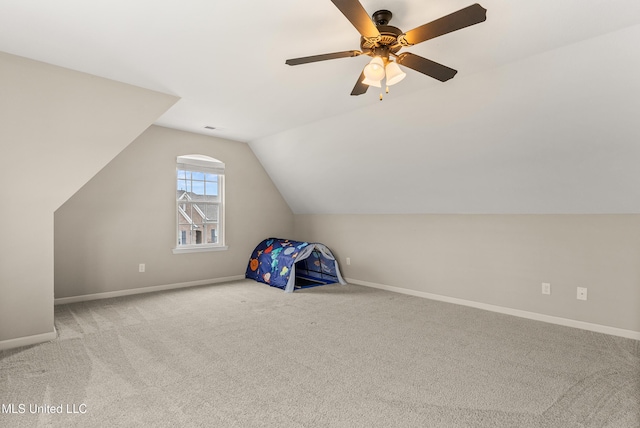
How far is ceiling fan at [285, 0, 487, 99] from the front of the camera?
1714mm

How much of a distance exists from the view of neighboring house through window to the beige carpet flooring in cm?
163

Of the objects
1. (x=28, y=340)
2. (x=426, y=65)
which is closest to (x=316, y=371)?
(x=426, y=65)

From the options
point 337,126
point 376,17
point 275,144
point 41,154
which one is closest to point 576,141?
point 376,17

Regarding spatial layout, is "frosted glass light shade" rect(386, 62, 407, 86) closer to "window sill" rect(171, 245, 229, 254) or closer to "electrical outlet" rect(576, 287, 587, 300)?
"electrical outlet" rect(576, 287, 587, 300)

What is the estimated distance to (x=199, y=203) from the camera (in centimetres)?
540

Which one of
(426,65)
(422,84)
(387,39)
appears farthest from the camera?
(422,84)

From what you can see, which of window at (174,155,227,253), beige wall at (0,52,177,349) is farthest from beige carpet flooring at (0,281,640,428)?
window at (174,155,227,253)

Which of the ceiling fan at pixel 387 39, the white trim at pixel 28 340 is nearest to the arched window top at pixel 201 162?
the white trim at pixel 28 340

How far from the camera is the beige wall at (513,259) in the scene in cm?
330

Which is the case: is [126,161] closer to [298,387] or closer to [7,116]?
[7,116]

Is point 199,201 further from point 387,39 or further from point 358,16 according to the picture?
point 358,16

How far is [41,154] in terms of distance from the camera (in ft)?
9.88

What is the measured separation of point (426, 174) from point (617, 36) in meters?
2.19

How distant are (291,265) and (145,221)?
210 centimetres
